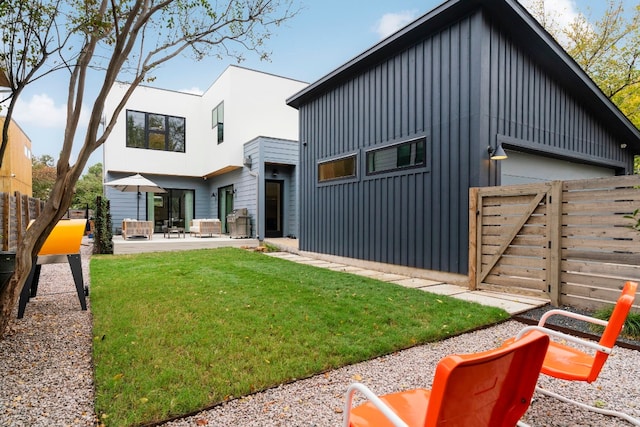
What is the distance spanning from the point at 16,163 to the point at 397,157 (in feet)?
49.7

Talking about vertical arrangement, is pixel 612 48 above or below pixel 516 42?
above

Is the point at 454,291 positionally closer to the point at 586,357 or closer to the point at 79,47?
the point at 586,357

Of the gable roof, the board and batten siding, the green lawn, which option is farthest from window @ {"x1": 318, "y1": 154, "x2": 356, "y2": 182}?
the green lawn

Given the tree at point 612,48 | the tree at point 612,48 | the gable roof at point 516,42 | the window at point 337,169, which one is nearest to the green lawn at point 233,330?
the window at point 337,169

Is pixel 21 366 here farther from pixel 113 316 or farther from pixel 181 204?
pixel 181 204

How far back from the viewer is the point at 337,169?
857 cm

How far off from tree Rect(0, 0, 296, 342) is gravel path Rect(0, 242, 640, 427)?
70 centimetres

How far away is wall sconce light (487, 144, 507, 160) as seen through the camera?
17.8 ft

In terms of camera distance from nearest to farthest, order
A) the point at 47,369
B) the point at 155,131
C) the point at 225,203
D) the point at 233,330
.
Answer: the point at 47,369 → the point at 233,330 → the point at 155,131 → the point at 225,203

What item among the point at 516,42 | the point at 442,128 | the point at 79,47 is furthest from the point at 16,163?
the point at 516,42

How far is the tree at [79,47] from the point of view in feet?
10.5

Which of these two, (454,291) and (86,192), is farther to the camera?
(86,192)

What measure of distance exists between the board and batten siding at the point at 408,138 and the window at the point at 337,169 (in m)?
0.15

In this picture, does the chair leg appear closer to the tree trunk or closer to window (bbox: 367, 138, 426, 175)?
the tree trunk
